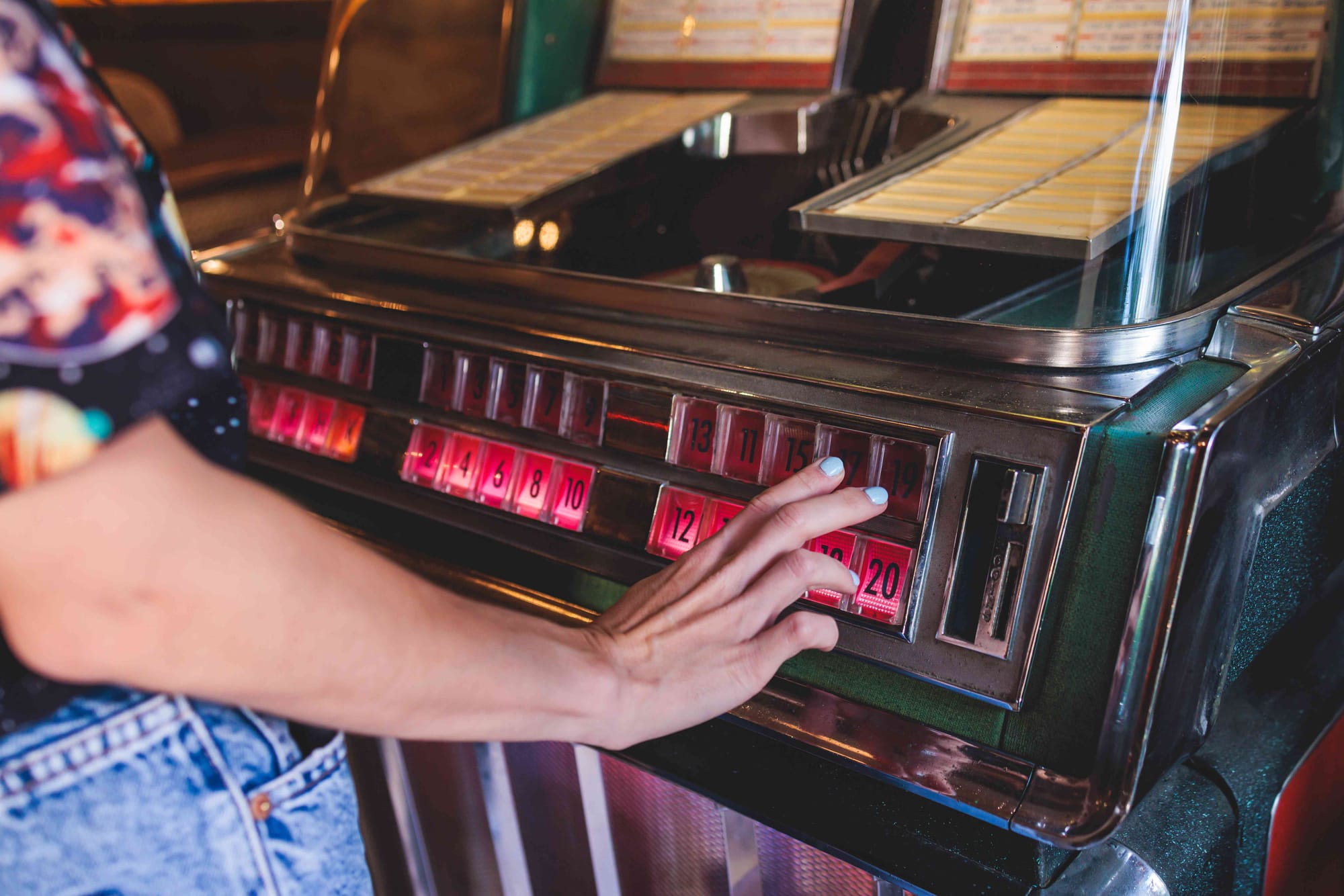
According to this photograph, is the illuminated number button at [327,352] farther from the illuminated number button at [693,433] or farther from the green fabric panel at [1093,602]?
the green fabric panel at [1093,602]

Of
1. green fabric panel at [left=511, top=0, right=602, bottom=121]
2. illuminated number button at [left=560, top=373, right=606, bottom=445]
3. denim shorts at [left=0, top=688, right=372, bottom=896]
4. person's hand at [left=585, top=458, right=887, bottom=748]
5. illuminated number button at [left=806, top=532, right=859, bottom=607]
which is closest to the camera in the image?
denim shorts at [left=0, top=688, right=372, bottom=896]

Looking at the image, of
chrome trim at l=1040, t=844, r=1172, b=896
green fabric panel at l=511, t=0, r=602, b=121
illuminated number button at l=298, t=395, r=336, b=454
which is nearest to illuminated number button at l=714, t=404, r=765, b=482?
chrome trim at l=1040, t=844, r=1172, b=896

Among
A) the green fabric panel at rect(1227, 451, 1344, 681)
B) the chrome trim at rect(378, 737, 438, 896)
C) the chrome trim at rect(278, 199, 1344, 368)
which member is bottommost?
the chrome trim at rect(378, 737, 438, 896)

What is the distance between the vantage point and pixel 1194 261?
0.93m

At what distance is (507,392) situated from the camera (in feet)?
3.58

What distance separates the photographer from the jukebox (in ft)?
2.56

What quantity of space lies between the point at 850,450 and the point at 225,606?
1.70 feet

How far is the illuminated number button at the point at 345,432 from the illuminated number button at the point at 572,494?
1.05 feet

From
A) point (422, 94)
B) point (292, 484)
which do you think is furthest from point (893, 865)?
point (422, 94)

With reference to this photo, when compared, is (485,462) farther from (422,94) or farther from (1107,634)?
(422,94)

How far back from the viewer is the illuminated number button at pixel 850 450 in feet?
2.80

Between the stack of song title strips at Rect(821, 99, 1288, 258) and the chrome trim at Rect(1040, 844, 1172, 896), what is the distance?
0.52 m

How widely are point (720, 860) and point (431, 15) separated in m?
1.41

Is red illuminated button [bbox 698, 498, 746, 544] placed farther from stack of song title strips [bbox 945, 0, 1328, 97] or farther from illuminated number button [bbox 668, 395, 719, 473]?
stack of song title strips [bbox 945, 0, 1328, 97]
